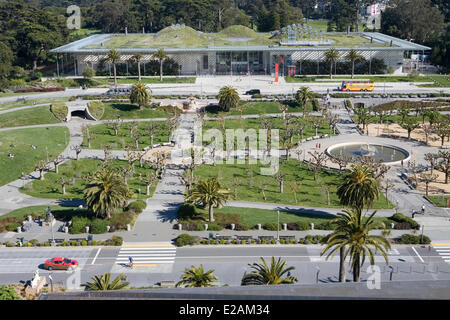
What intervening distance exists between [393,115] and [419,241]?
59.3 metres

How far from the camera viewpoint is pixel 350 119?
11875 centimetres

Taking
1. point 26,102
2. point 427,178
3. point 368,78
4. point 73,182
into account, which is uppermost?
point 368,78

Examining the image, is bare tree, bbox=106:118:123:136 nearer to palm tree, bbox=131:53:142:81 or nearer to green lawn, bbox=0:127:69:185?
green lawn, bbox=0:127:69:185

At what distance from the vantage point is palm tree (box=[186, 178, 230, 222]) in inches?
2714

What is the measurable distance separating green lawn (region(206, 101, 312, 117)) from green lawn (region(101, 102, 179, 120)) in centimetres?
836

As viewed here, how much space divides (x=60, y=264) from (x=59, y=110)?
208ft

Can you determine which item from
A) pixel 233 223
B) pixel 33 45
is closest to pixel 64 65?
pixel 33 45

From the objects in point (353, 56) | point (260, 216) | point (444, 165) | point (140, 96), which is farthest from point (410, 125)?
point (140, 96)

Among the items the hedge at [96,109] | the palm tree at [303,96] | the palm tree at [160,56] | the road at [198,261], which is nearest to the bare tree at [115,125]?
the hedge at [96,109]

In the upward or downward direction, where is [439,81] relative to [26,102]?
upward

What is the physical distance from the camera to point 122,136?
347 ft

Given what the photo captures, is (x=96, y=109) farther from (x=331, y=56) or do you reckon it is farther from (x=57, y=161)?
(x=331, y=56)

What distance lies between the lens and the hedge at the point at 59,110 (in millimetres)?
115688
